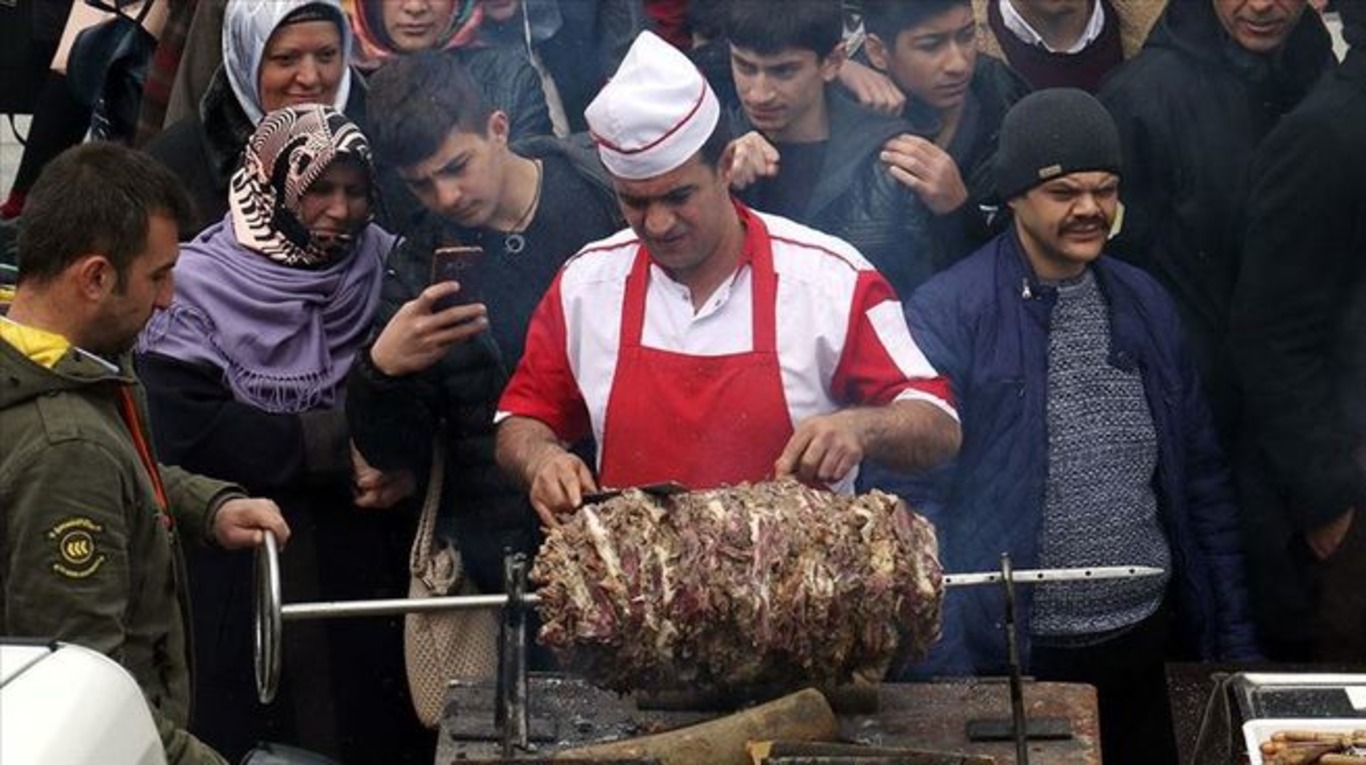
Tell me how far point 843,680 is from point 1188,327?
1896 millimetres

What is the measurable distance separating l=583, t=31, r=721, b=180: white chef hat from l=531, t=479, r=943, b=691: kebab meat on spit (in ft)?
3.39

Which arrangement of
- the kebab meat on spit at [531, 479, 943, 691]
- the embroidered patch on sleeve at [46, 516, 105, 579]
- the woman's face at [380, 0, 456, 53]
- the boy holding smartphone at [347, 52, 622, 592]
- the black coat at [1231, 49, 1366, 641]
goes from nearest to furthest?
the embroidered patch on sleeve at [46, 516, 105, 579], the kebab meat on spit at [531, 479, 943, 691], the boy holding smartphone at [347, 52, 622, 592], the black coat at [1231, 49, 1366, 641], the woman's face at [380, 0, 456, 53]

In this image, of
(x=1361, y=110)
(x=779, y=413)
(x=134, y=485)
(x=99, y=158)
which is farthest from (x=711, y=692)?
(x=1361, y=110)

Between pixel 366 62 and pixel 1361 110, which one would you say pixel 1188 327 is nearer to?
pixel 1361 110

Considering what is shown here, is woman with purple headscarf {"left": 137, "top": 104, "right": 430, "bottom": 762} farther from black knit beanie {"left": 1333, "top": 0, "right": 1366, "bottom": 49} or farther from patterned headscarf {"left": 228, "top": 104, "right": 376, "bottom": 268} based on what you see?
black knit beanie {"left": 1333, "top": 0, "right": 1366, "bottom": 49}

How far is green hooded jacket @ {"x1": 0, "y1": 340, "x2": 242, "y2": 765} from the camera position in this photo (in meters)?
5.71

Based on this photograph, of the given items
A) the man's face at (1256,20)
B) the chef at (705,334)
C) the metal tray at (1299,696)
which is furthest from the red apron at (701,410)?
the man's face at (1256,20)

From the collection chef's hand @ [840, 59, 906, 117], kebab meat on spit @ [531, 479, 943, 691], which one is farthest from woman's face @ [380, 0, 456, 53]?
kebab meat on spit @ [531, 479, 943, 691]

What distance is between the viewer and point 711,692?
6332mm

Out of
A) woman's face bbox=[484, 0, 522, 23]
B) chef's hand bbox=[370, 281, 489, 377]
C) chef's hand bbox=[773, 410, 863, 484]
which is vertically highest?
woman's face bbox=[484, 0, 522, 23]

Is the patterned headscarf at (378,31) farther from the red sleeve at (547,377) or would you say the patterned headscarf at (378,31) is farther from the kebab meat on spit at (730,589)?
the kebab meat on spit at (730,589)

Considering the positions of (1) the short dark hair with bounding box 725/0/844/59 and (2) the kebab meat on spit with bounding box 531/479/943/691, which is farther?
(1) the short dark hair with bounding box 725/0/844/59

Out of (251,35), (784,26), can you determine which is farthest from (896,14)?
(251,35)

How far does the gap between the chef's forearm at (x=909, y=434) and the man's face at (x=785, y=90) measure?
105 cm
